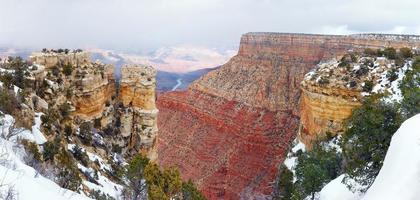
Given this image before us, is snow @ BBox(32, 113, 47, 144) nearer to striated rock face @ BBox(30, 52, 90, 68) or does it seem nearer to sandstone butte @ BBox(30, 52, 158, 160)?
sandstone butte @ BBox(30, 52, 158, 160)

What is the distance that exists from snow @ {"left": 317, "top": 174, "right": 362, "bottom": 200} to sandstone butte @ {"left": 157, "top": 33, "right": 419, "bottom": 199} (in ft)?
104

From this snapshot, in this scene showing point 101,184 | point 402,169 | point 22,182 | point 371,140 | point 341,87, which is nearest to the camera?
point 22,182

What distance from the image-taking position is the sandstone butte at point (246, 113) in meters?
58.3

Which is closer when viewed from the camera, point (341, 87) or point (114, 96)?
point (114, 96)

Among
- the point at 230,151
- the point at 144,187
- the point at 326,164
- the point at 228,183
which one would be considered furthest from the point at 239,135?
the point at 144,187

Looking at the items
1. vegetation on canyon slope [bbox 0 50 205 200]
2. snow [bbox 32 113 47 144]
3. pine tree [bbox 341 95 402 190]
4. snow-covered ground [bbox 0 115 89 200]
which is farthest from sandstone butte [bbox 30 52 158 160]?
pine tree [bbox 341 95 402 190]

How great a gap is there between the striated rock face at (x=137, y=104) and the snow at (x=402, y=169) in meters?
18.8

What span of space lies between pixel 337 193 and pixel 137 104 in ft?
49.5

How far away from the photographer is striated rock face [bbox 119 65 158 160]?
3006cm

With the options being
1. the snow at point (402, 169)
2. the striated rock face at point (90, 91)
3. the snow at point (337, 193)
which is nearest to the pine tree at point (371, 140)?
the snow at point (337, 193)

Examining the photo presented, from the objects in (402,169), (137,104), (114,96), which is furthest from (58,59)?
(402,169)

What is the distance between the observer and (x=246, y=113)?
72.5 meters

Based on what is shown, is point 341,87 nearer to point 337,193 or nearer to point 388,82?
point 388,82

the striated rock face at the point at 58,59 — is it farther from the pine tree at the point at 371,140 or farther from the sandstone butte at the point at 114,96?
the pine tree at the point at 371,140
